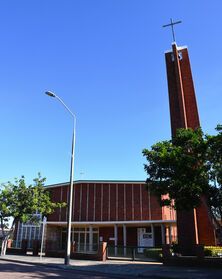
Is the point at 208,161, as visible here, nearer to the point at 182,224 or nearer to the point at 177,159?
the point at 177,159

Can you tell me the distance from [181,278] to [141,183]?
19.8m

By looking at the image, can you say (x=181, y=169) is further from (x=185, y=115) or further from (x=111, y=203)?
(x=111, y=203)

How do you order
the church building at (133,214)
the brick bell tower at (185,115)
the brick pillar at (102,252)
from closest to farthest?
1. the brick pillar at (102,252)
2. the brick bell tower at (185,115)
3. the church building at (133,214)

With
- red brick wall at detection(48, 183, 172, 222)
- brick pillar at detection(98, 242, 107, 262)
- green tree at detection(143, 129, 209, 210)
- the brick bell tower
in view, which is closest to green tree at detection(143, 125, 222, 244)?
green tree at detection(143, 129, 209, 210)

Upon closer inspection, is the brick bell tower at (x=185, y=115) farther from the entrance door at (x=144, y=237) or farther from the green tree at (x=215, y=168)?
the entrance door at (x=144, y=237)

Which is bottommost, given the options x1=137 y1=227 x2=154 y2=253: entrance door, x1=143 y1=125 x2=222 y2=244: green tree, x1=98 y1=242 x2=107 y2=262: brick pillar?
x1=98 y1=242 x2=107 y2=262: brick pillar

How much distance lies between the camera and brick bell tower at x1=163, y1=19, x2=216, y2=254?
79.6 feet

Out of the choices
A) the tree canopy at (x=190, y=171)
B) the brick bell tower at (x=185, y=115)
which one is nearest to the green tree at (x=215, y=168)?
the tree canopy at (x=190, y=171)

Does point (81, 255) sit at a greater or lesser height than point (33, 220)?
lesser

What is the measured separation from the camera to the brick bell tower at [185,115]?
2425 centimetres

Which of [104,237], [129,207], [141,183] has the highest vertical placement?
[141,183]

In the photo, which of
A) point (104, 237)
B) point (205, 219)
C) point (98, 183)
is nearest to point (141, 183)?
point (98, 183)

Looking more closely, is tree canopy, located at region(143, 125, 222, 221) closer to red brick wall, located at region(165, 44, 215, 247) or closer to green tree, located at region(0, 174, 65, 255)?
red brick wall, located at region(165, 44, 215, 247)

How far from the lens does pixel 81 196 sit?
118 ft
